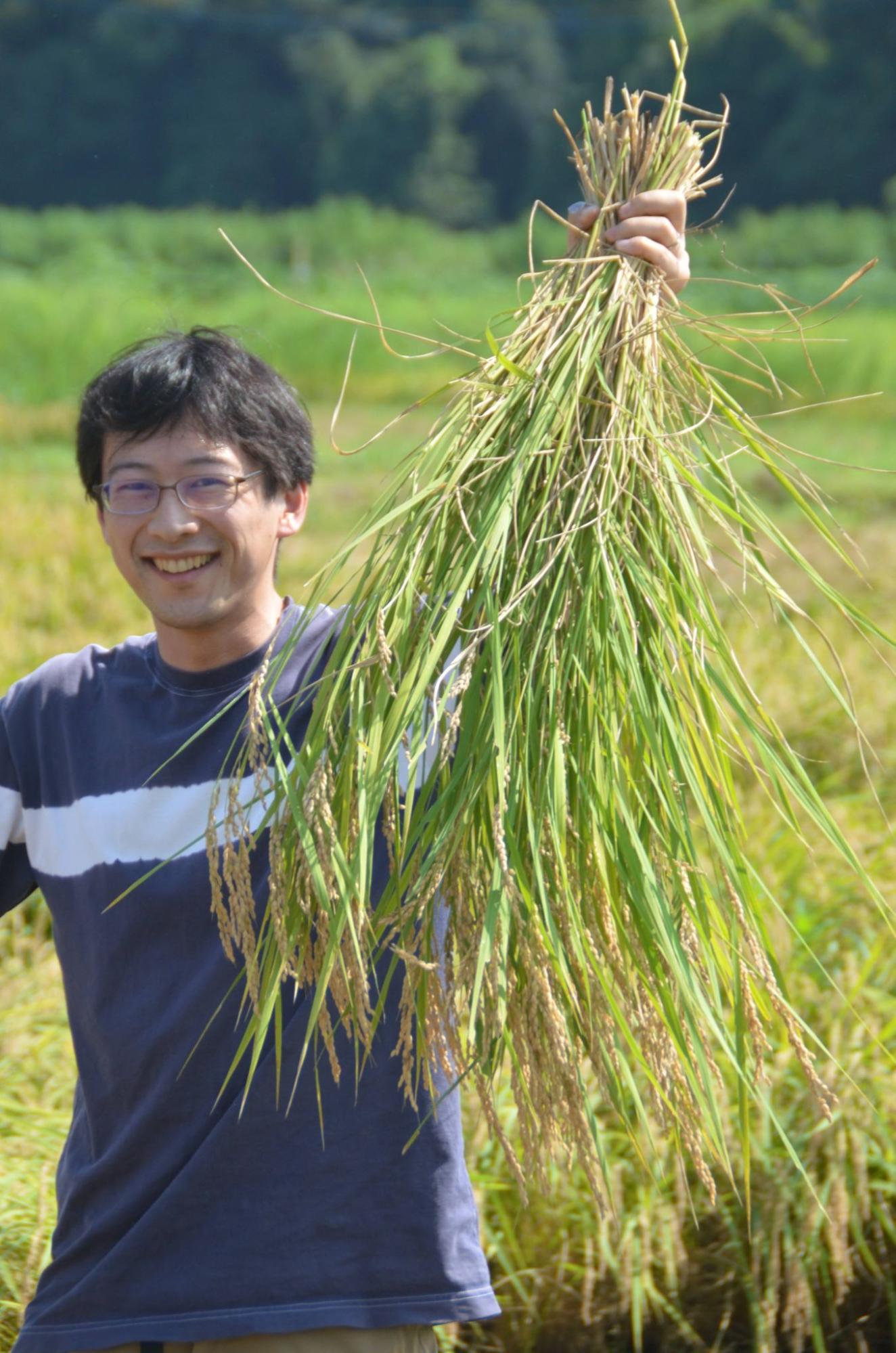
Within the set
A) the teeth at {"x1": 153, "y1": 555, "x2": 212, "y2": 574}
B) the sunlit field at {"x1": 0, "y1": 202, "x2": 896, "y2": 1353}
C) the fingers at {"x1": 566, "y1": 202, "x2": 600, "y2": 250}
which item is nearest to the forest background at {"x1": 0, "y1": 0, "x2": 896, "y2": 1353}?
the sunlit field at {"x1": 0, "y1": 202, "x2": 896, "y2": 1353}

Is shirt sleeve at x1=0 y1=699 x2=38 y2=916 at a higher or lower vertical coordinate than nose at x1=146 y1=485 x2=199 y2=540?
lower

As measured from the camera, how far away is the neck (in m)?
1.59

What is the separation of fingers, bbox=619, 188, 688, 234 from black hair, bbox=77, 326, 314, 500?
1.50ft

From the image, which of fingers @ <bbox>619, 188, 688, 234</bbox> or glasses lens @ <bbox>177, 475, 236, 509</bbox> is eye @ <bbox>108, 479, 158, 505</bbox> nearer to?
glasses lens @ <bbox>177, 475, 236, 509</bbox>

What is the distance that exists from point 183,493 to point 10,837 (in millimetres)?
431

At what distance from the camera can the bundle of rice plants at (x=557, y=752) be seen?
4.07ft

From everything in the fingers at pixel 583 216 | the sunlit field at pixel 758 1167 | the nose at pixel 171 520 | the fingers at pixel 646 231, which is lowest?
the sunlit field at pixel 758 1167

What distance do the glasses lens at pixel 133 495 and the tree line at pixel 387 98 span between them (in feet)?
76.4

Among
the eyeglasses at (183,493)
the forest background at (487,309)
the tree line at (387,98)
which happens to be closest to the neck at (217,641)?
the eyeglasses at (183,493)

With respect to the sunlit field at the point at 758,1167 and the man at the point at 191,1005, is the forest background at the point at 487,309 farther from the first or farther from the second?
the man at the point at 191,1005

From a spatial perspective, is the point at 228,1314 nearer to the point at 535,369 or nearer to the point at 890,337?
the point at 535,369

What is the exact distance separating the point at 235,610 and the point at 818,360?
48.4 ft

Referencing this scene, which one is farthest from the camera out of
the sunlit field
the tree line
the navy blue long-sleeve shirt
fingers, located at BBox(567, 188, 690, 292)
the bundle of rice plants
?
the tree line

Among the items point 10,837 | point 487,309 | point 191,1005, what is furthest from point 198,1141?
point 487,309
